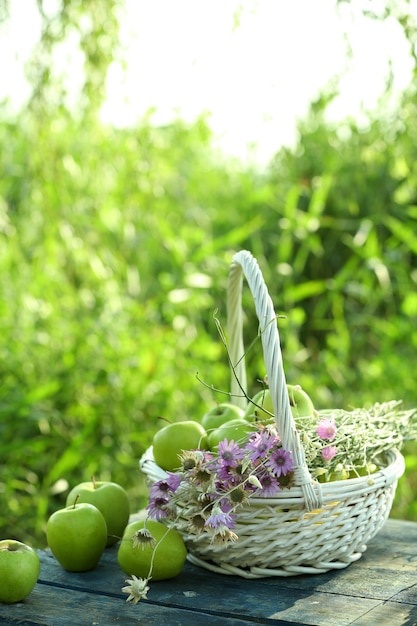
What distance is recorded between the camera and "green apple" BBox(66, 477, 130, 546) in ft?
5.24

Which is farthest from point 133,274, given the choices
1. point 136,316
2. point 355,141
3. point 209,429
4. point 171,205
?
point 209,429

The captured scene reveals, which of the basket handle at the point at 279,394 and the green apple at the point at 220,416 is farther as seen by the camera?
the green apple at the point at 220,416

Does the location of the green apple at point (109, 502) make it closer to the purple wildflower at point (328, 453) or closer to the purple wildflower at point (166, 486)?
the purple wildflower at point (166, 486)

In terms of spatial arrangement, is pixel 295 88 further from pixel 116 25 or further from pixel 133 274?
pixel 133 274

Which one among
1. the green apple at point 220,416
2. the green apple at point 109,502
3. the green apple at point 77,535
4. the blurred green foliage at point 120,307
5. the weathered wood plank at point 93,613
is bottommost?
the weathered wood plank at point 93,613

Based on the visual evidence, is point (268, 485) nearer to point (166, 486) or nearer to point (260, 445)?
point (260, 445)

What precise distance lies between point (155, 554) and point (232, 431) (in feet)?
0.79

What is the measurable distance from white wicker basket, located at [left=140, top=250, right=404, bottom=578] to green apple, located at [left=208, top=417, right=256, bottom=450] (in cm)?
5

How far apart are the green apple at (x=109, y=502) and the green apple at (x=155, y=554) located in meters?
0.16

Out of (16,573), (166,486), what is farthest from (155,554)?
(16,573)

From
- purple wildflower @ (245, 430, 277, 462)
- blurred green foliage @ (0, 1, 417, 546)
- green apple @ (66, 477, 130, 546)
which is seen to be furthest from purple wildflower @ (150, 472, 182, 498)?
blurred green foliage @ (0, 1, 417, 546)

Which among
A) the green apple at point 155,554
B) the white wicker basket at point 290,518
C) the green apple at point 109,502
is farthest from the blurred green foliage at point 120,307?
the green apple at point 155,554

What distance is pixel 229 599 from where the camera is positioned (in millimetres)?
1356

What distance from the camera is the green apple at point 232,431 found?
1.44m
